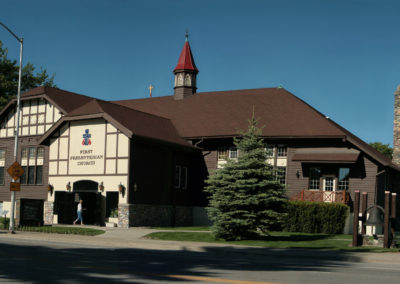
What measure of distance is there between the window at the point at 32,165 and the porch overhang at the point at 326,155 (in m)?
17.5

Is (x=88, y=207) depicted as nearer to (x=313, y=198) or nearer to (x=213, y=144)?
(x=213, y=144)

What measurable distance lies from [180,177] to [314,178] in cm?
870

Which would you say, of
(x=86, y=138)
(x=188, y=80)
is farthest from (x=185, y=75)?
(x=86, y=138)

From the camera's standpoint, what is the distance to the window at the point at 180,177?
3594cm

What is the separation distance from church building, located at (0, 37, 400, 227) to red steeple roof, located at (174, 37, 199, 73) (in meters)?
6.09

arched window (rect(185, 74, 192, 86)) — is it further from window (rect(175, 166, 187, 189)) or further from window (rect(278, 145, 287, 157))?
window (rect(278, 145, 287, 157))

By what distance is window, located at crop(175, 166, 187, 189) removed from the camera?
3594cm

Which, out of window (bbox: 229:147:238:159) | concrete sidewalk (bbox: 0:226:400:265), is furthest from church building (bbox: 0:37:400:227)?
concrete sidewalk (bbox: 0:226:400:265)

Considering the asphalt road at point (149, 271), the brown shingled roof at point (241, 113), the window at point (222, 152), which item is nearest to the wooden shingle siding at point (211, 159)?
the window at point (222, 152)

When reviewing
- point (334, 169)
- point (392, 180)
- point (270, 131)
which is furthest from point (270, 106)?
point (392, 180)

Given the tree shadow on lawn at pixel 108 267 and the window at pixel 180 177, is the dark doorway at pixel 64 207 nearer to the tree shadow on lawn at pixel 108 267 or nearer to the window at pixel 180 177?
the window at pixel 180 177

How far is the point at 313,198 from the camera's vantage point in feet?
107

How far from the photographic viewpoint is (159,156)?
33938 mm

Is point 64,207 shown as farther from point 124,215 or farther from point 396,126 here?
point 396,126
